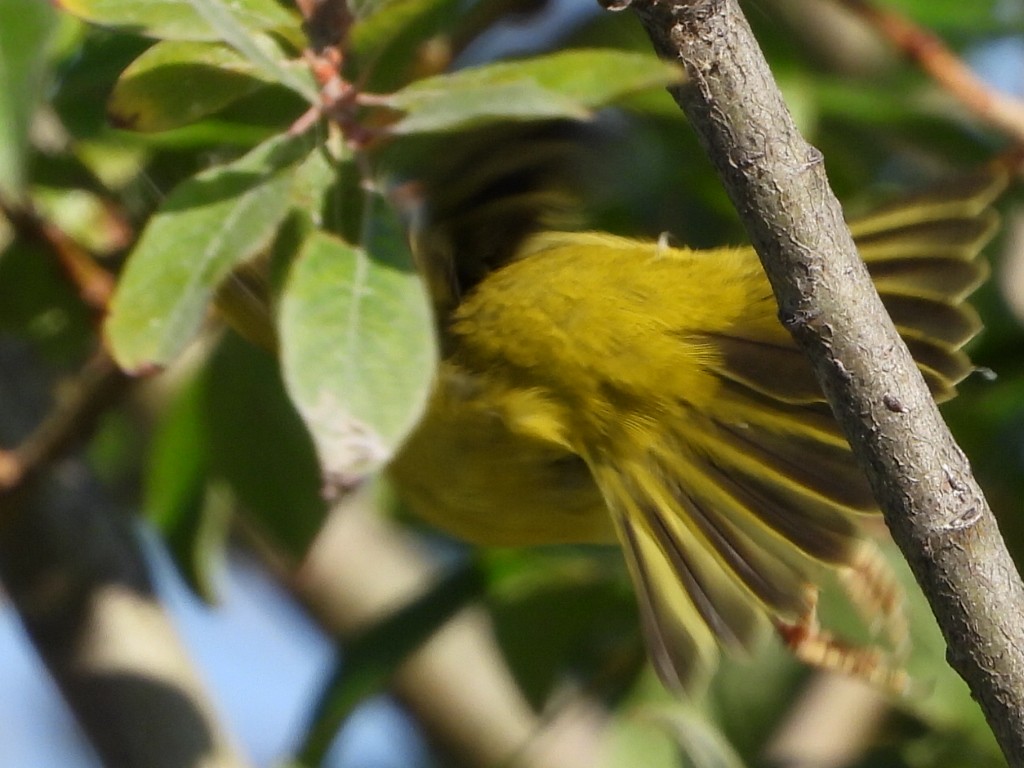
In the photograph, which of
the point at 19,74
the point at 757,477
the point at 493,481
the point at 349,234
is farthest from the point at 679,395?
the point at 19,74

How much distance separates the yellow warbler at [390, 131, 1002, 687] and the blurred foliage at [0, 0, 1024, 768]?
0.43 ft

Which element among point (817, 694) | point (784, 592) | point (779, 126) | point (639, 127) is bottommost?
point (817, 694)

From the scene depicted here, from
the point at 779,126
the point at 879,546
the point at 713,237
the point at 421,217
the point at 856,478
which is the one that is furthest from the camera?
the point at 713,237

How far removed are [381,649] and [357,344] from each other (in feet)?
2.60

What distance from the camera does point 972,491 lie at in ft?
2.81

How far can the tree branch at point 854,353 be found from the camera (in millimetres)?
839

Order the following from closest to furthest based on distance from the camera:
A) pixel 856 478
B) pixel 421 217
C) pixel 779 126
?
pixel 779 126 < pixel 856 478 < pixel 421 217

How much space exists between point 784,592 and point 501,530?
11.0 inches

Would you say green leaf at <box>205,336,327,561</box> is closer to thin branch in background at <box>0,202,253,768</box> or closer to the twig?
thin branch in background at <box>0,202,253,768</box>

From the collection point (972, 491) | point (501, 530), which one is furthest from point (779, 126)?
point (501, 530)

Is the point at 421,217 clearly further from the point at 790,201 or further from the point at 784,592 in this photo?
the point at 790,201

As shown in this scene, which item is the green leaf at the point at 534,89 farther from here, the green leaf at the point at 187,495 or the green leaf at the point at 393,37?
the green leaf at the point at 187,495

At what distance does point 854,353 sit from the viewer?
858 millimetres

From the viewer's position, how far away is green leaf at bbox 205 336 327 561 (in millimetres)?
1480
